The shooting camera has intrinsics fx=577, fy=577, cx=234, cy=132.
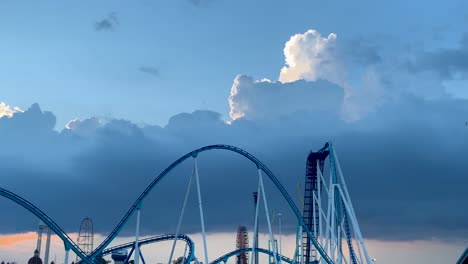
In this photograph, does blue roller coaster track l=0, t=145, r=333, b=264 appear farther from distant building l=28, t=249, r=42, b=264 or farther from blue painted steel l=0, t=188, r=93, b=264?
distant building l=28, t=249, r=42, b=264

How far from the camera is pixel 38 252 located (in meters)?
99.2

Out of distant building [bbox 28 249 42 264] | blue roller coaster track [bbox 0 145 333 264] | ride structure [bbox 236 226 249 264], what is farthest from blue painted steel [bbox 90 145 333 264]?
distant building [bbox 28 249 42 264]

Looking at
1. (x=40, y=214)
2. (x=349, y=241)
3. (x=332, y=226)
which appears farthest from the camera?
(x=349, y=241)

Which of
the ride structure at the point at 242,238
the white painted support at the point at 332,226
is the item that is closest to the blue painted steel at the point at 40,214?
the white painted support at the point at 332,226

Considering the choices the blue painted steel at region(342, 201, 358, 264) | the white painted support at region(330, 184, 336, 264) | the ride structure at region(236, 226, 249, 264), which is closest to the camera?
the white painted support at region(330, 184, 336, 264)

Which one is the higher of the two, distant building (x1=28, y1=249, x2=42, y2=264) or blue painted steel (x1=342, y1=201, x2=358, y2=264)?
blue painted steel (x1=342, y1=201, x2=358, y2=264)

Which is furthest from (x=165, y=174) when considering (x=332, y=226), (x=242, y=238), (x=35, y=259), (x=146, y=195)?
(x=35, y=259)

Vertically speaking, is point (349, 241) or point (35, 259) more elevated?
point (349, 241)

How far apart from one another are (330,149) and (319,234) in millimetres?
8773

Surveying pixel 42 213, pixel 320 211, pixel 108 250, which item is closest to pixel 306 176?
pixel 320 211

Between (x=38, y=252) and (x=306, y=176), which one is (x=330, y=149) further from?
(x=38, y=252)

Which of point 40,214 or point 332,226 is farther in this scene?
point 332,226

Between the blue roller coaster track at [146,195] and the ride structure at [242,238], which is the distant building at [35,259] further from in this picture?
the blue roller coaster track at [146,195]

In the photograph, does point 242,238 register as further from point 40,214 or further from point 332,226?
point 40,214
